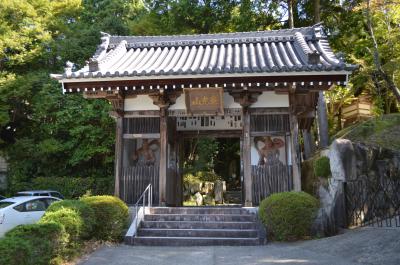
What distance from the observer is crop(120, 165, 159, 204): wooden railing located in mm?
11789

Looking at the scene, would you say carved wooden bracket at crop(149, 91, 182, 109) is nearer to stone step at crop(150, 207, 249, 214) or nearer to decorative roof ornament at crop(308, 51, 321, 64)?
stone step at crop(150, 207, 249, 214)

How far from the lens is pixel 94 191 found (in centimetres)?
1880

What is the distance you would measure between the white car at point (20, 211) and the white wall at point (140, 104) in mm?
4417

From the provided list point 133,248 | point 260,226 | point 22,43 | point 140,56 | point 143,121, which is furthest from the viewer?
point 22,43

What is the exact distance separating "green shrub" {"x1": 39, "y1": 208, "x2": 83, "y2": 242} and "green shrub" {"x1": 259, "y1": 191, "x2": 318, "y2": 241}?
4424 mm

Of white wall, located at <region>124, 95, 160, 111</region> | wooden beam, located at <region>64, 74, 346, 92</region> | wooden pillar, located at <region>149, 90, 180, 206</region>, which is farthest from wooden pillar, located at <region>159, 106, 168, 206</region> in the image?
wooden beam, located at <region>64, 74, 346, 92</region>

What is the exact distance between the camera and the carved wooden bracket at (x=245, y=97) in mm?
11484

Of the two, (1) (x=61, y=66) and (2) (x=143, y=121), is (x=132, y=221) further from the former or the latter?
(1) (x=61, y=66)

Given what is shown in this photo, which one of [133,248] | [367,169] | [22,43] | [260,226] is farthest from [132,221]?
[22,43]

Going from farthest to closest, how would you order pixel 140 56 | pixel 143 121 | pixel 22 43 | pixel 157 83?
pixel 22 43 → pixel 140 56 → pixel 143 121 → pixel 157 83

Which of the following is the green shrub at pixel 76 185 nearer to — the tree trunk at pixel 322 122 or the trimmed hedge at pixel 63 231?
the trimmed hedge at pixel 63 231

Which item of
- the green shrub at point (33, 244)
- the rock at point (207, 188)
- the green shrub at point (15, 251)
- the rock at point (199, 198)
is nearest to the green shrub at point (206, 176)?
the rock at point (207, 188)

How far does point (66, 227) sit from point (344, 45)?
1824 centimetres

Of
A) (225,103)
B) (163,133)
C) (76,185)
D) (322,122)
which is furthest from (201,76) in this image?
(76,185)
